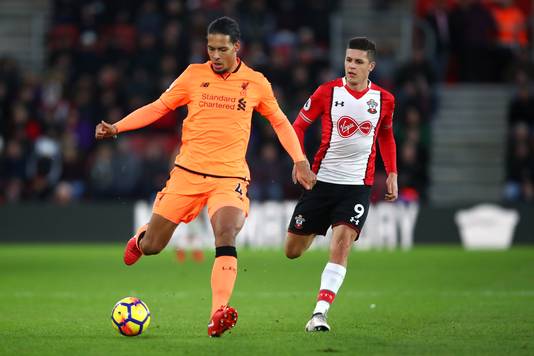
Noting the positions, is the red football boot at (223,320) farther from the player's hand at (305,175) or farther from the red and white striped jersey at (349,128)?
the red and white striped jersey at (349,128)

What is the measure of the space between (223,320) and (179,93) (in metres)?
1.82

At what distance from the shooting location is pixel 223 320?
322 inches

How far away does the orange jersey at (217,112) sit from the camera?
8805 millimetres

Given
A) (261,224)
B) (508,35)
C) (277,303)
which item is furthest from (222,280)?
(508,35)

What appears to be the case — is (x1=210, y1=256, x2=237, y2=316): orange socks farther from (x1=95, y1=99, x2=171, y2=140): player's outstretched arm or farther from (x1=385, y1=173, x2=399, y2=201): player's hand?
(x1=385, y1=173, x2=399, y2=201): player's hand

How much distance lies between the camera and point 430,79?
22.4m

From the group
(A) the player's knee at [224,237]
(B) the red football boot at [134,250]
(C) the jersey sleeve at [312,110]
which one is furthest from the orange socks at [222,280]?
(C) the jersey sleeve at [312,110]

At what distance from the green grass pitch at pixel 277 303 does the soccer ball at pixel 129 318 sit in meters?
0.06

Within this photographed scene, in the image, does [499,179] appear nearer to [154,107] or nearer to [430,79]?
[430,79]

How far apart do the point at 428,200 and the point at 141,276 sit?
853cm

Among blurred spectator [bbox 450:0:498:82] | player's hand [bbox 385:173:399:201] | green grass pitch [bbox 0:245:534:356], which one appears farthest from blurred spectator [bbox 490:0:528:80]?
player's hand [bbox 385:173:399:201]

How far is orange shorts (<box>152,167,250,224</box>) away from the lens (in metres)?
8.75

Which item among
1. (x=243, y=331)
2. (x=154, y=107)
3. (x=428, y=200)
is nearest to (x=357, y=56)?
(x=154, y=107)

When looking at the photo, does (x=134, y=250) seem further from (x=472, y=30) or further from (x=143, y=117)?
(x=472, y=30)
